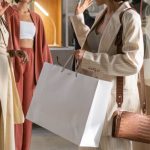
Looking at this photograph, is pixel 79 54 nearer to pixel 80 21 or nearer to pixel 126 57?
pixel 126 57

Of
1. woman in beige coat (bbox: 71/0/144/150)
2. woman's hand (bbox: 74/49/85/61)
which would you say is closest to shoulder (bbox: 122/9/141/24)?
woman in beige coat (bbox: 71/0/144/150)

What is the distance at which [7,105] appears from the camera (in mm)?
2100

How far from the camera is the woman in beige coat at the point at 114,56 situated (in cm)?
132

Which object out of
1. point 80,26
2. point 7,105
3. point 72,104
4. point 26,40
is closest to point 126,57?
point 72,104

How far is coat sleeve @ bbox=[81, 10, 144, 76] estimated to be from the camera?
4.31 feet

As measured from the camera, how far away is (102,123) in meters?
1.29

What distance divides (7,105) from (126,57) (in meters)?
1.04

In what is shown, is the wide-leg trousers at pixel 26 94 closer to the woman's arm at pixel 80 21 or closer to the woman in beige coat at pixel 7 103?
the woman in beige coat at pixel 7 103

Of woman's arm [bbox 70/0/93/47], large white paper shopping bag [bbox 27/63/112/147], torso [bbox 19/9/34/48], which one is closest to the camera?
large white paper shopping bag [bbox 27/63/112/147]

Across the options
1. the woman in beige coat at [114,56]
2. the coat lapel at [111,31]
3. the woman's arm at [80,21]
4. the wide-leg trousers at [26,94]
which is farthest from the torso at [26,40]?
the coat lapel at [111,31]

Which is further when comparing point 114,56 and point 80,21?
point 80,21

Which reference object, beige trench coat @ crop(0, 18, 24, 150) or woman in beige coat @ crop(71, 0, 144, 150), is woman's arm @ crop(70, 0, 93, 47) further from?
beige trench coat @ crop(0, 18, 24, 150)

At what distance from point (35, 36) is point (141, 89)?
4.89 feet

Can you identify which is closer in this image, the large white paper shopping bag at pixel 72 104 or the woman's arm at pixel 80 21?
the large white paper shopping bag at pixel 72 104
